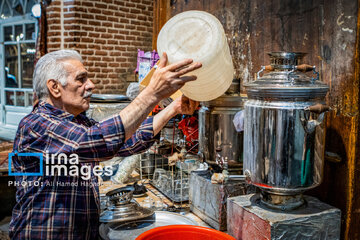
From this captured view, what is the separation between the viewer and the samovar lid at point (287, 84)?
158cm

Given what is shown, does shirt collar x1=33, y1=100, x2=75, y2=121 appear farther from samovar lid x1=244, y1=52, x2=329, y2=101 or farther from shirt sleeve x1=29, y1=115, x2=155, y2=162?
samovar lid x1=244, y1=52, x2=329, y2=101

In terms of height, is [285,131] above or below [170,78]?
below

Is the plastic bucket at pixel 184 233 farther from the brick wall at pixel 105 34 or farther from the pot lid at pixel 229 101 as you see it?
the brick wall at pixel 105 34

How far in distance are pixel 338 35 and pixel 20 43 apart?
313 inches

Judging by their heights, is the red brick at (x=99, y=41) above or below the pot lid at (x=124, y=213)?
above

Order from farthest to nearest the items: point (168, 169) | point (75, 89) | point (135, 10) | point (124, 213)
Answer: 1. point (135, 10)
2. point (168, 169)
3. point (124, 213)
4. point (75, 89)

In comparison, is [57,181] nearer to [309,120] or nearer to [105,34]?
[309,120]

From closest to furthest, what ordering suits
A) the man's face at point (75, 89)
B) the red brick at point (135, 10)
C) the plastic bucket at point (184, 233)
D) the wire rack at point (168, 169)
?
the plastic bucket at point (184, 233)
the man's face at point (75, 89)
the wire rack at point (168, 169)
the red brick at point (135, 10)

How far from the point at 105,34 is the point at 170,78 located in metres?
5.37

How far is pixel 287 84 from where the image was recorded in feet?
5.32

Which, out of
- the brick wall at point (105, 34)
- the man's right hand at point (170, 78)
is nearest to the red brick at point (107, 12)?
the brick wall at point (105, 34)

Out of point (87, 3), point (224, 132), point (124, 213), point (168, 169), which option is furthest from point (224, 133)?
point (87, 3)

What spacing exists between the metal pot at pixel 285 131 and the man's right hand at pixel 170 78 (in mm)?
458

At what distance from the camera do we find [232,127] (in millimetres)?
2139
